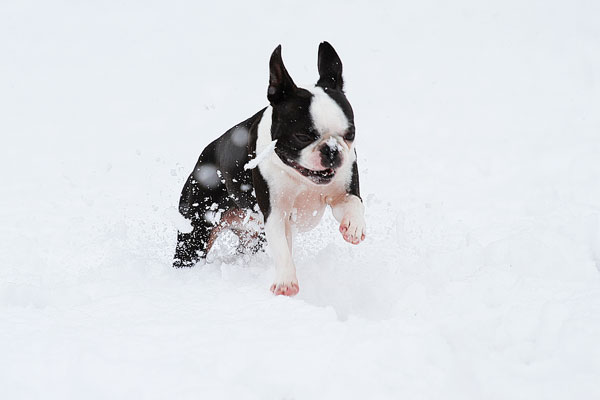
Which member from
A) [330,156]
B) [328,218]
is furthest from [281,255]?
[328,218]

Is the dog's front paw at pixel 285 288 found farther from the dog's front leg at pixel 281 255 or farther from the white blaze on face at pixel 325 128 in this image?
the white blaze on face at pixel 325 128

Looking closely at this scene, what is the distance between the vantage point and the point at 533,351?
232cm

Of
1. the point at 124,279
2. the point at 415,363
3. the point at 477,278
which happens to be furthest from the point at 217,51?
the point at 415,363

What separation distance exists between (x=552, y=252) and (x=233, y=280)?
1.77 metres

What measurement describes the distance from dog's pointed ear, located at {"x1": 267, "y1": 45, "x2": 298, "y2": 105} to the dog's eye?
0.25 m

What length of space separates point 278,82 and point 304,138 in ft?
1.12

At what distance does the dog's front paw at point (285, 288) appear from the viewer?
3.20 metres

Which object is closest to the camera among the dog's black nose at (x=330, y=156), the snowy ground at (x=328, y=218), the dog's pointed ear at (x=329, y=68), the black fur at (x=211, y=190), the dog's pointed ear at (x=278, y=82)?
the snowy ground at (x=328, y=218)

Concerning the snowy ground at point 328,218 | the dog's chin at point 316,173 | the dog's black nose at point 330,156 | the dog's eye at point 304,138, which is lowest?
the snowy ground at point 328,218

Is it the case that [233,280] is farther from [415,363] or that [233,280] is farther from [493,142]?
[493,142]

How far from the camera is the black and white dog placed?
10.4ft

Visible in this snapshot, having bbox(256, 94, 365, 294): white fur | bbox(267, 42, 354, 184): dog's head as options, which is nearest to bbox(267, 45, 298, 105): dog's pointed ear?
bbox(267, 42, 354, 184): dog's head

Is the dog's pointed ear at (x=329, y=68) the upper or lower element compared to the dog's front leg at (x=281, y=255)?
upper

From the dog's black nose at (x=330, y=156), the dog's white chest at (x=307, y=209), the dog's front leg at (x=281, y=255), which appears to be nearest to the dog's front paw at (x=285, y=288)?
the dog's front leg at (x=281, y=255)
